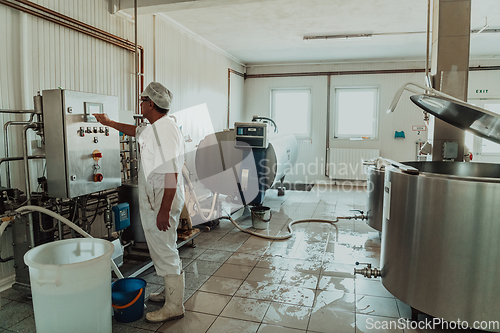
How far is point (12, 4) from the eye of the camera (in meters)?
2.62

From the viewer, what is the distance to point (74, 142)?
248 centimetres

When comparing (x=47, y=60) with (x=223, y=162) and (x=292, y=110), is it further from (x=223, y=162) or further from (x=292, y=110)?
(x=292, y=110)

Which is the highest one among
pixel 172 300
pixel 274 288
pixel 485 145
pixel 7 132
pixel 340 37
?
pixel 340 37

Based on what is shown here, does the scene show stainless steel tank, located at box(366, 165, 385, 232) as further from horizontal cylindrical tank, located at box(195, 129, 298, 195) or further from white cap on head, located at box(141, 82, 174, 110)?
white cap on head, located at box(141, 82, 174, 110)

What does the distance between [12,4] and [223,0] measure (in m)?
1.89

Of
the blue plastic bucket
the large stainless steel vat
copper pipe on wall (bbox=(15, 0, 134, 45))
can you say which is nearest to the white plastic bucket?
the blue plastic bucket

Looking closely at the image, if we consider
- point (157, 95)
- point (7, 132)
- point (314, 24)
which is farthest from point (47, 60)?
point (314, 24)

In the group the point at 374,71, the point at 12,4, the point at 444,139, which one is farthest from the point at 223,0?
the point at 374,71

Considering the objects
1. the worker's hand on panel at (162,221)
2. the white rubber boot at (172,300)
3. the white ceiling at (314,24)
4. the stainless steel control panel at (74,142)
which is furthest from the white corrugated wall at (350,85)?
the worker's hand on panel at (162,221)

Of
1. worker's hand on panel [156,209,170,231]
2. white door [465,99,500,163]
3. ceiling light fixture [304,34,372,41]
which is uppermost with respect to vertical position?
ceiling light fixture [304,34,372,41]

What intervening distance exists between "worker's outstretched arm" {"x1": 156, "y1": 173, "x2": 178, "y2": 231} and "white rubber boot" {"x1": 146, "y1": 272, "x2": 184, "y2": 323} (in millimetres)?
378

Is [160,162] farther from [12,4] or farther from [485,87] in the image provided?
[485,87]

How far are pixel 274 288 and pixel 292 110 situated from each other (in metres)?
5.83

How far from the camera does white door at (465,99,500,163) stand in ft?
22.9
